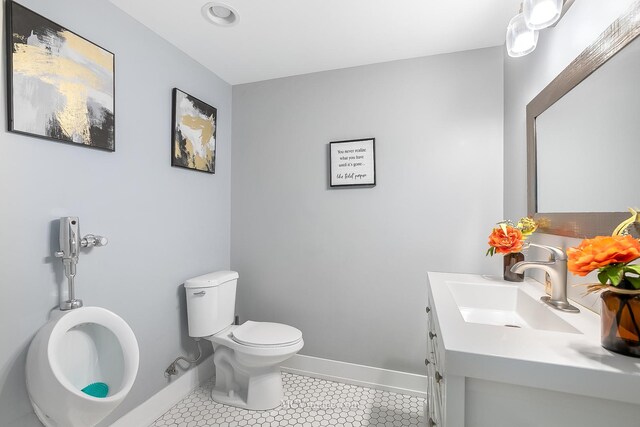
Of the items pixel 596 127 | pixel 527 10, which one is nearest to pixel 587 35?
pixel 527 10

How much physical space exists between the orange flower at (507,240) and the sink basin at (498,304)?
18 centimetres

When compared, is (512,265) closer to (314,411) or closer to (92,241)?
(314,411)

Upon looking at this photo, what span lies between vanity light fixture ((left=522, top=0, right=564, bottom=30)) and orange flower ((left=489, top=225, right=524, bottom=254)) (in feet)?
2.76

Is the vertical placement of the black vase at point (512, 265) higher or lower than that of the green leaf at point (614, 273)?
lower

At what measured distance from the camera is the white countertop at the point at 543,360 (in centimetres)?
60

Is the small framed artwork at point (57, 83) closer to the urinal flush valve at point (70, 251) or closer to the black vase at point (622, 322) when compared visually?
the urinal flush valve at point (70, 251)

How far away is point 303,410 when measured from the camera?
1.84 meters

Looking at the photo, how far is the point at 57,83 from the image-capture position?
1.26m

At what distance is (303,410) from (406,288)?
3.36ft

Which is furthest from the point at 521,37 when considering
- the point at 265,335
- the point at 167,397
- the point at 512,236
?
the point at 167,397

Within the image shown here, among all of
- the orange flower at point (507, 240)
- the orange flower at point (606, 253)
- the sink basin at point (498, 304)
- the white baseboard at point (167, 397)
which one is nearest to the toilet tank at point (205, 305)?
the white baseboard at point (167, 397)

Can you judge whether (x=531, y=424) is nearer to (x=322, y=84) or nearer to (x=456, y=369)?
(x=456, y=369)

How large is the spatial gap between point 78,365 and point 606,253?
1844mm

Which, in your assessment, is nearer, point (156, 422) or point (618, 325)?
point (618, 325)
